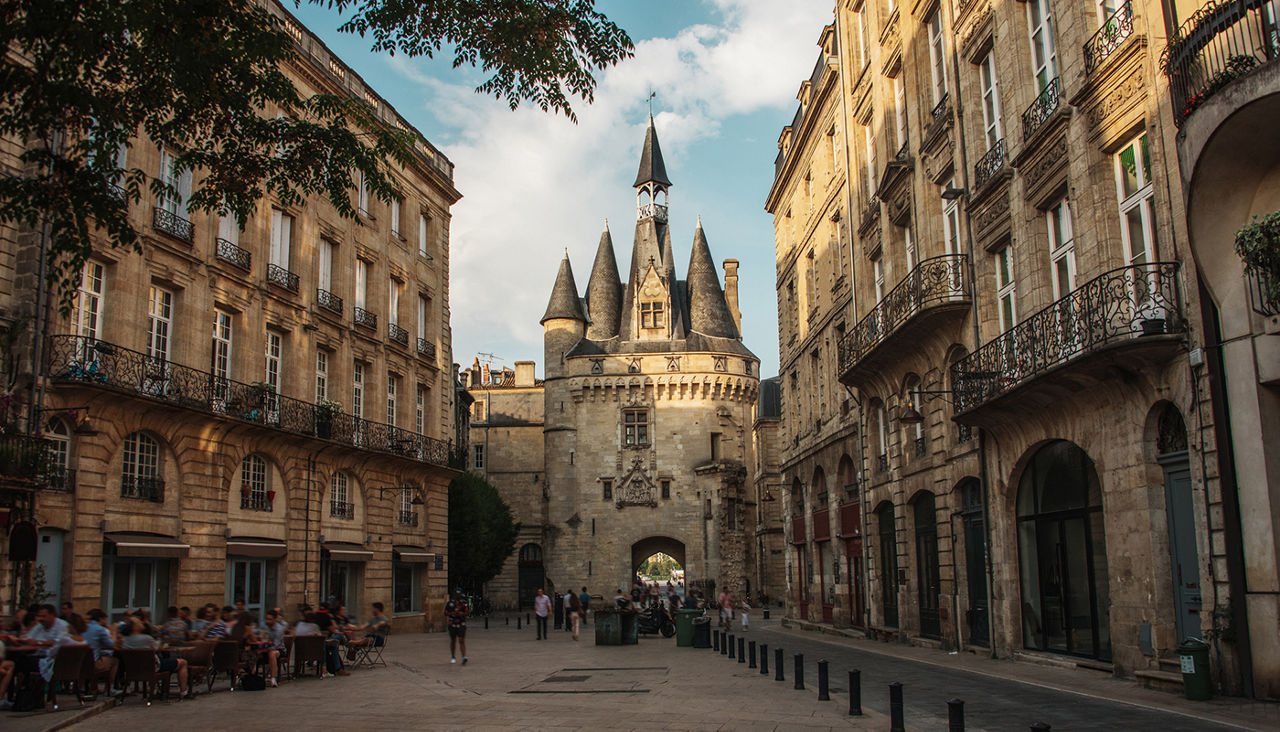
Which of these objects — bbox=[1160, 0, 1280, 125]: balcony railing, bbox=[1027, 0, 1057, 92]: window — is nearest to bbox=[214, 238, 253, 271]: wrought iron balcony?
bbox=[1027, 0, 1057, 92]: window

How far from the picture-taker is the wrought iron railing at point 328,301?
25812mm

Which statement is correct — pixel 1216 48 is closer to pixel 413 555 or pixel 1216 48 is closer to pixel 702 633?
pixel 702 633

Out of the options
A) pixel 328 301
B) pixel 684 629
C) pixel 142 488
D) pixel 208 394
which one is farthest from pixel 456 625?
pixel 328 301

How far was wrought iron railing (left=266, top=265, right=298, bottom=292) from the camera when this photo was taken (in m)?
23.7

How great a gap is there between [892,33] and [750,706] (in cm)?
1591

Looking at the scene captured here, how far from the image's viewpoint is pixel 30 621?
482 inches

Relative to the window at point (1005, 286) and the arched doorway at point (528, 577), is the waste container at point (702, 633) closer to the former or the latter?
the window at point (1005, 286)

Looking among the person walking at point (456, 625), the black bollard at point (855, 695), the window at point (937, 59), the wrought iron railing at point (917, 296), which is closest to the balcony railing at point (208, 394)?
the person walking at point (456, 625)

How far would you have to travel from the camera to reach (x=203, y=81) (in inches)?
356

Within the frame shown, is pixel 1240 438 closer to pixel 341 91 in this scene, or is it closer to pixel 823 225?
pixel 823 225

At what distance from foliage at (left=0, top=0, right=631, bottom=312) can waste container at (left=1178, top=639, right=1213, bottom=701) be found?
8.40m

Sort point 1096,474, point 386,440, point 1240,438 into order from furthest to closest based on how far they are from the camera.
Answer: point 386,440 < point 1096,474 < point 1240,438

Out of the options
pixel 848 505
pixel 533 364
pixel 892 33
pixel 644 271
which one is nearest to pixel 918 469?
pixel 848 505

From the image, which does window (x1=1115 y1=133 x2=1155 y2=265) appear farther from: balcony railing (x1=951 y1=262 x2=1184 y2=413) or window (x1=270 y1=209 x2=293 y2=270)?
window (x1=270 y1=209 x2=293 y2=270)
